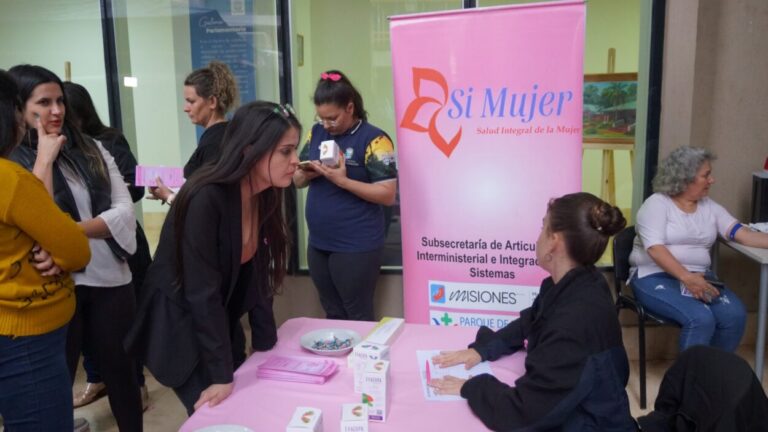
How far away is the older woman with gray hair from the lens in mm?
2680

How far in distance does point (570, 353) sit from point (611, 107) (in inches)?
94.4

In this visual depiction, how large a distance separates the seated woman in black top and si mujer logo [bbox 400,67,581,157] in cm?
93

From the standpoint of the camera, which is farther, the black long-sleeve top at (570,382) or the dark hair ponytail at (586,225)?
the dark hair ponytail at (586,225)

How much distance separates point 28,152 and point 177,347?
0.98 metres

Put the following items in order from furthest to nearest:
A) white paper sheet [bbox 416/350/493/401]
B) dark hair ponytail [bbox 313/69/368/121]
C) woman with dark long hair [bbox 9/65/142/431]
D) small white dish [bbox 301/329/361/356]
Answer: dark hair ponytail [bbox 313/69/368/121], woman with dark long hair [bbox 9/65/142/431], small white dish [bbox 301/329/361/356], white paper sheet [bbox 416/350/493/401]

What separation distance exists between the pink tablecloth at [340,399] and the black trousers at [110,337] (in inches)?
27.6

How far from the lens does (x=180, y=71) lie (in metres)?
3.77

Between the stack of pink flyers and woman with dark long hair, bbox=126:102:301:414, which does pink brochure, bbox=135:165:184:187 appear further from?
the stack of pink flyers

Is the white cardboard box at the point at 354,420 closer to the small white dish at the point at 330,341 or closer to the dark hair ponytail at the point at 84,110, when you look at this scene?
the small white dish at the point at 330,341

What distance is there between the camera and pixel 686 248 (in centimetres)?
281

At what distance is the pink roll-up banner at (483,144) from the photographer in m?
2.36

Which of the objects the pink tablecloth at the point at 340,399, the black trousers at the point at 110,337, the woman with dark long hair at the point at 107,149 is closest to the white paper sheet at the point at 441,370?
the pink tablecloth at the point at 340,399

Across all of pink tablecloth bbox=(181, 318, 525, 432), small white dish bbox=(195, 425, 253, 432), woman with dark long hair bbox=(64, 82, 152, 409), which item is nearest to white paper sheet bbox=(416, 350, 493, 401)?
pink tablecloth bbox=(181, 318, 525, 432)

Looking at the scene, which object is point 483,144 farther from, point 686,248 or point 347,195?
point 686,248
